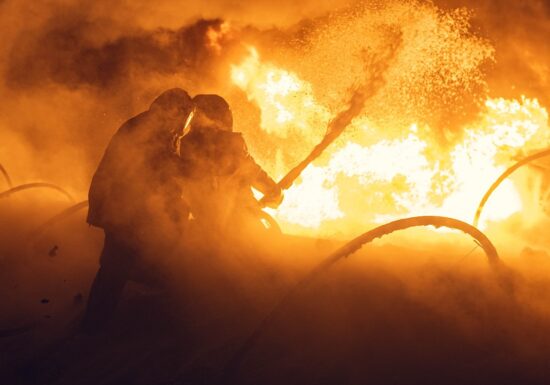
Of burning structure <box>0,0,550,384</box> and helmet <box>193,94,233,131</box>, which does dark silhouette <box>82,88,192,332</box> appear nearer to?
burning structure <box>0,0,550,384</box>

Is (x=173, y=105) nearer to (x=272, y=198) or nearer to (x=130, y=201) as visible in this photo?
(x=130, y=201)

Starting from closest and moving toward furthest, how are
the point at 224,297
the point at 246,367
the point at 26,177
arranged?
the point at 246,367
the point at 224,297
the point at 26,177

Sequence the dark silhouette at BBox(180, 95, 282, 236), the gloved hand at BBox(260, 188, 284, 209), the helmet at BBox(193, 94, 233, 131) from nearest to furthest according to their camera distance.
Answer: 1. the dark silhouette at BBox(180, 95, 282, 236)
2. the helmet at BBox(193, 94, 233, 131)
3. the gloved hand at BBox(260, 188, 284, 209)

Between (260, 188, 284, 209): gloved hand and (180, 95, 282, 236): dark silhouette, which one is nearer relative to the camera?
(180, 95, 282, 236): dark silhouette

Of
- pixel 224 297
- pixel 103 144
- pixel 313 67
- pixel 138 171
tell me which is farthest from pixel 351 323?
pixel 103 144

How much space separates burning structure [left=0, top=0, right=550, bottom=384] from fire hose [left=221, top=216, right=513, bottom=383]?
0.07 feet

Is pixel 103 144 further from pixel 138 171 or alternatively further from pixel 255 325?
pixel 255 325

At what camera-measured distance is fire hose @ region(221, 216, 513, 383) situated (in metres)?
4.07

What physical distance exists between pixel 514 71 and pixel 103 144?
27.7 ft

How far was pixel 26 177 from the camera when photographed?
10.9m

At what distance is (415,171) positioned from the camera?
8.37m

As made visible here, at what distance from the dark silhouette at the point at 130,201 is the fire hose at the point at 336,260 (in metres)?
1.45

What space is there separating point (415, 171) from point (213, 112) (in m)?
3.98

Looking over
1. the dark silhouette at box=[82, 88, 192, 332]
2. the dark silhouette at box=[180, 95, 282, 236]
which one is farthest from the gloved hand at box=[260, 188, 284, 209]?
the dark silhouette at box=[82, 88, 192, 332]
